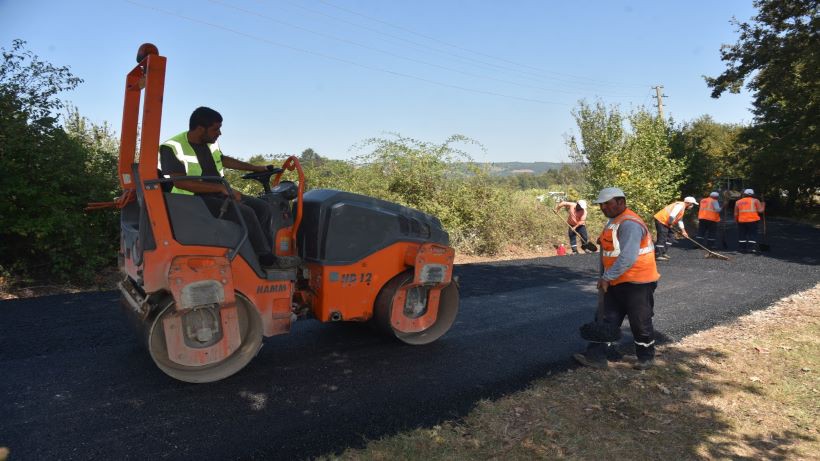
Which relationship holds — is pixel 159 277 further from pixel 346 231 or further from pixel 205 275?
pixel 346 231

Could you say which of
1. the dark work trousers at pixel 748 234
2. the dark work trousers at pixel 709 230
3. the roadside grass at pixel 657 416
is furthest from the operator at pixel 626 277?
the dark work trousers at pixel 748 234

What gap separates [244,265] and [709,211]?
12.2m

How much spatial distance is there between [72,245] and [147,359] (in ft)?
12.1

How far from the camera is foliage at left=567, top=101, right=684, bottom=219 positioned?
16.0m

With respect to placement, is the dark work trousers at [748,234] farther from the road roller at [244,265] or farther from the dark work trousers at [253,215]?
the dark work trousers at [253,215]

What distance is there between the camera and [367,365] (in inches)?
163

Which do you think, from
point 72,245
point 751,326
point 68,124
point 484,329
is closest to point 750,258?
point 751,326

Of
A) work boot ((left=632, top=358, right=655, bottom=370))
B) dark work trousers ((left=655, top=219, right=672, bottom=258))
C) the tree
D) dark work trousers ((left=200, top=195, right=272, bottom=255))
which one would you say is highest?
the tree

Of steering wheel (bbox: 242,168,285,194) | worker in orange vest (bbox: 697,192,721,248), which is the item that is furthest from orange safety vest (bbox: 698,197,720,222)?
steering wheel (bbox: 242,168,285,194)

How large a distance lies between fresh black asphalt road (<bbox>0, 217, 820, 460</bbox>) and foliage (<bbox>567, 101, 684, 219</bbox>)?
9.99 metres

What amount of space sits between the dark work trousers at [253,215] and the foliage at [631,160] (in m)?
14.2

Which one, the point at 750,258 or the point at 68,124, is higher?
the point at 68,124

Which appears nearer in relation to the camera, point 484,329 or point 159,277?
point 159,277

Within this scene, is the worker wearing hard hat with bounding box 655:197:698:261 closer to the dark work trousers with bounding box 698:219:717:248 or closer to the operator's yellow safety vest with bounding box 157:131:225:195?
the dark work trousers with bounding box 698:219:717:248
